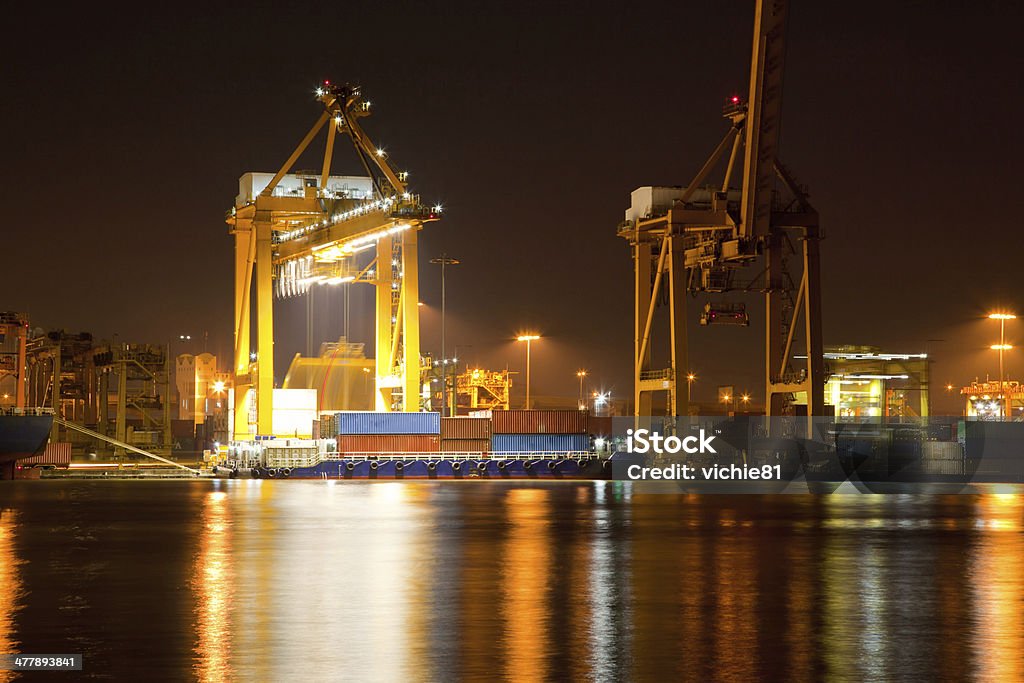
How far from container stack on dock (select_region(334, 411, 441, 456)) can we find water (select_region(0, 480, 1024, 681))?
24707 millimetres

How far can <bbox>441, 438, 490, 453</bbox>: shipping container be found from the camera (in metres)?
55.0

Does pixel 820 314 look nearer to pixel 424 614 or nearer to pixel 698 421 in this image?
pixel 698 421

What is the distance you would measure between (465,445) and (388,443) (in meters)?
3.61

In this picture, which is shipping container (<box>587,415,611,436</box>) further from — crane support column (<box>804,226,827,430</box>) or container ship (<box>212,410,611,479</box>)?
crane support column (<box>804,226,827,430</box>)

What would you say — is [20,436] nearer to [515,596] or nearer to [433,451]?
[433,451]

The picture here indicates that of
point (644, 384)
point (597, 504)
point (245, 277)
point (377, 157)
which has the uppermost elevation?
point (377, 157)

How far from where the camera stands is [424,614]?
13.0m

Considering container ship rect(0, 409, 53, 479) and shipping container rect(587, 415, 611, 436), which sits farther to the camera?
container ship rect(0, 409, 53, 479)

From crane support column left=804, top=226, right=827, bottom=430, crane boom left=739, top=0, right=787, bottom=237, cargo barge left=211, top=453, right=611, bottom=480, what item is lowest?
cargo barge left=211, top=453, right=611, bottom=480

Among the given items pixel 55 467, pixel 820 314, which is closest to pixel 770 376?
pixel 820 314

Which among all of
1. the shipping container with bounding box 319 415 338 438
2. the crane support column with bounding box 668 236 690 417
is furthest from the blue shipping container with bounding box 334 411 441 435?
the crane support column with bounding box 668 236 690 417

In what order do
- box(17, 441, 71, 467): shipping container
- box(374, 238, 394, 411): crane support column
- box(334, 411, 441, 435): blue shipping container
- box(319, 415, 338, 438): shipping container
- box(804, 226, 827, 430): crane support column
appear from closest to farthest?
box(804, 226, 827, 430): crane support column → box(334, 411, 441, 435): blue shipping container → box(319, 415, 338, 438): shipping container → box(374, 238, 394, 411): crane support column → box(17, 441, 71, 467): shipping container

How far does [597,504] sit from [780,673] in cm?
2459

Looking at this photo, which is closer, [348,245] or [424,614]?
[424,614]
